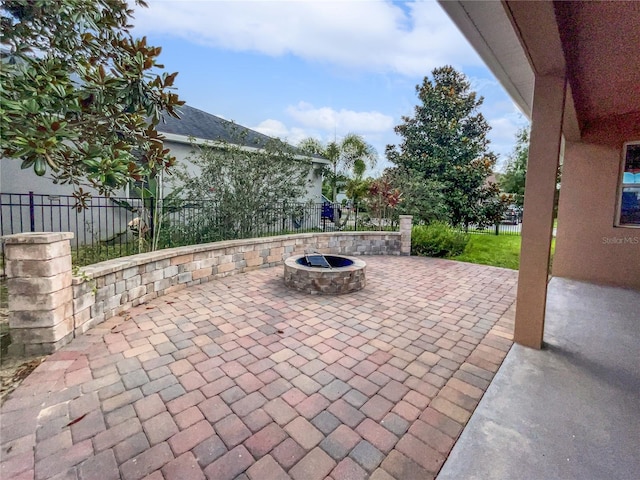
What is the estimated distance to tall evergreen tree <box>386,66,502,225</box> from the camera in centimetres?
1200

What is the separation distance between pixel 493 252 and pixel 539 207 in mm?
6726

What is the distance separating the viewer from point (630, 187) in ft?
18.2

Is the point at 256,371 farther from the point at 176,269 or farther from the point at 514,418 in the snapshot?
the point at 176,269

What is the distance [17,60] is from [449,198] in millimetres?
12114

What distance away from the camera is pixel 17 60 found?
2.53 metres

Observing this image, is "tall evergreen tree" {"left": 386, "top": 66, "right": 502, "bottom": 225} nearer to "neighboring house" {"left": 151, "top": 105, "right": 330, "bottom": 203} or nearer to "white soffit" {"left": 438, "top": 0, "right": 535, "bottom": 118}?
"neighboring house" {"left": 151, "top": 105, "right": 330, "bottom": 203}

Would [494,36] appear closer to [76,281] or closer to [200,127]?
[76,281]

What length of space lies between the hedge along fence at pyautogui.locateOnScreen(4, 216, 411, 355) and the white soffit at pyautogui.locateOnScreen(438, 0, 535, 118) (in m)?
3.86

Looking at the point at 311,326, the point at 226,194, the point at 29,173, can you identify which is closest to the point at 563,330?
the point at 311,326

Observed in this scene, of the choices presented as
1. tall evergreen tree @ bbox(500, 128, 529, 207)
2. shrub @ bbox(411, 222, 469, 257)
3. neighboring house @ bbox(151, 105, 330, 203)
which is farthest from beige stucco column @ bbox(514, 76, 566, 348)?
tall evergreen tree @ bbox(500, 128, 529, 207)

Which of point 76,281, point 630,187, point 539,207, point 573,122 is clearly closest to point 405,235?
point 573,122

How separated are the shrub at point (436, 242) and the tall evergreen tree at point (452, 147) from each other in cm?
284

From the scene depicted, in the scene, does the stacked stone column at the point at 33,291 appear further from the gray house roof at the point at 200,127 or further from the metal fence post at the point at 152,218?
the gray house roof at the point at 200,127

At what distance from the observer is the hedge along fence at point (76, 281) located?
111 inches
